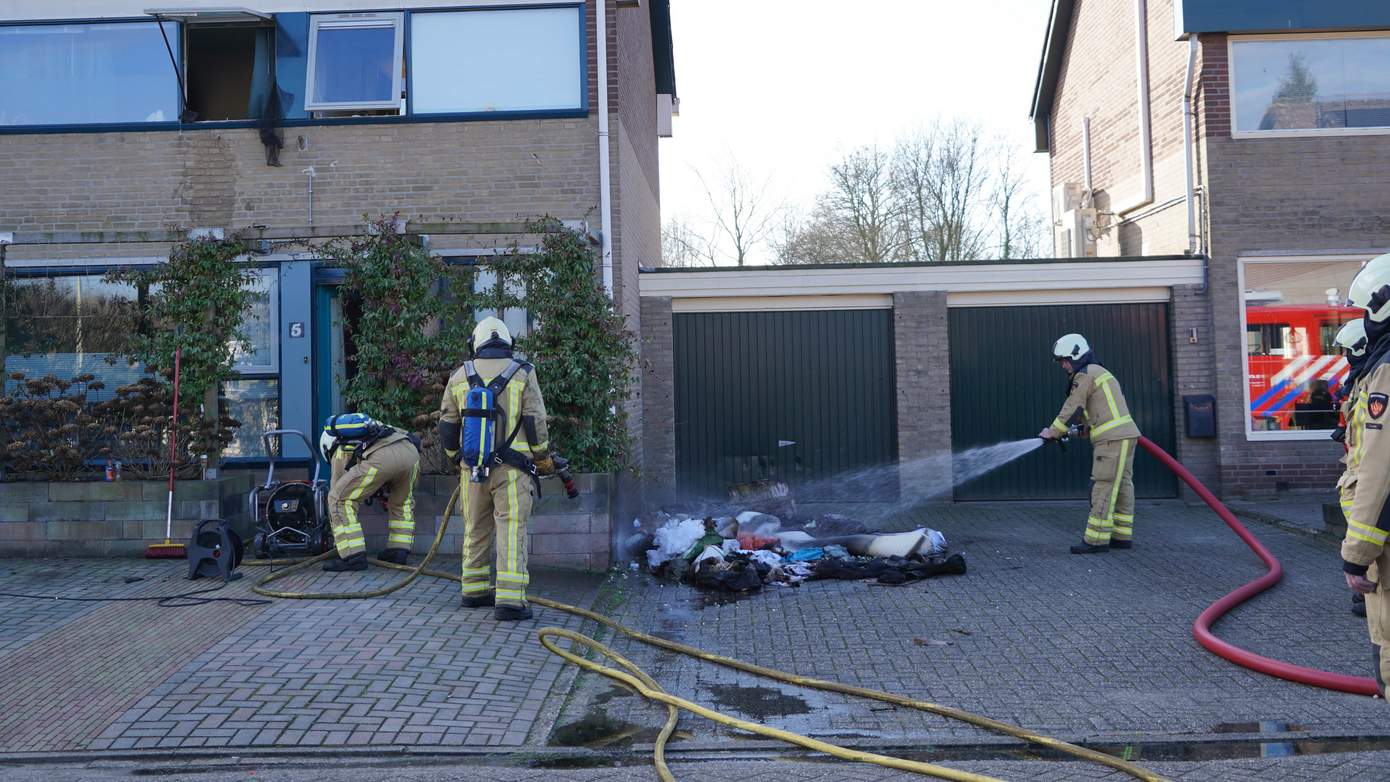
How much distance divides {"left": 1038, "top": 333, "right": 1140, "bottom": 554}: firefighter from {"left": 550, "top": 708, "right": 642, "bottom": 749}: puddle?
5.68 metres

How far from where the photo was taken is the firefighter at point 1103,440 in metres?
9.66

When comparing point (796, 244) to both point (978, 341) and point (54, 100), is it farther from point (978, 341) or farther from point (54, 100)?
point (54, 100)

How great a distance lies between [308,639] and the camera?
643 centimetres

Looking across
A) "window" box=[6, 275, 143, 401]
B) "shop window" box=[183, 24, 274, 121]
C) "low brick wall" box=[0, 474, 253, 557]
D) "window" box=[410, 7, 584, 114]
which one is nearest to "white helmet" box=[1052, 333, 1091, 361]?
"window" box=[410, 7, 584, 114]

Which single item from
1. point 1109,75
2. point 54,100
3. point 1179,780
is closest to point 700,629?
point 1179,780

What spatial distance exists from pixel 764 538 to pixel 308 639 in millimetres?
4370

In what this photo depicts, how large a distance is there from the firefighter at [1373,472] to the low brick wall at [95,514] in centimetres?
786

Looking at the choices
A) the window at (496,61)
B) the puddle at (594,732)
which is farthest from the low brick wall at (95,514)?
the puddle at (594,732)

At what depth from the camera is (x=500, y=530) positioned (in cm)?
707

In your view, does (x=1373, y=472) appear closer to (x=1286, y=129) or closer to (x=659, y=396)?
(x=659, y=396)

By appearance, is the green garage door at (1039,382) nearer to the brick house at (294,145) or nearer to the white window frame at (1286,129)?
the white window frame at (1286,129)

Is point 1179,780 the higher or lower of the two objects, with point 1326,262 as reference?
lower

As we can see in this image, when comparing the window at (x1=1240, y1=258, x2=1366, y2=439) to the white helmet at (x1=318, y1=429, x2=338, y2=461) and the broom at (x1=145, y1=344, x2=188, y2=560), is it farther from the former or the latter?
the broom at (x1=145, y1=344, x2=188, y2=560)

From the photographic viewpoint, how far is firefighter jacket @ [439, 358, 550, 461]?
7.16m
